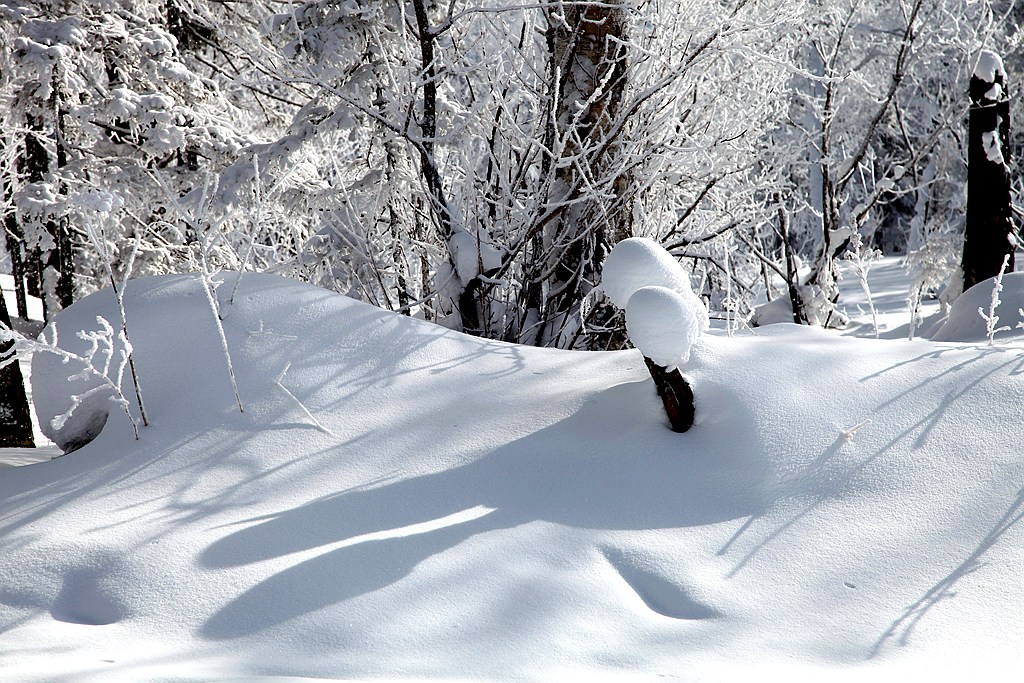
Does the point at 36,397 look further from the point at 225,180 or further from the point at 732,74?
the point at 732,74

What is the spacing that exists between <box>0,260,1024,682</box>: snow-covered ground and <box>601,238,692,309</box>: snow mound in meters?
0.40

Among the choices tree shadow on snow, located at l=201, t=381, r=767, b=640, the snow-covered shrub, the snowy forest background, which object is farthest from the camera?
the snowy forest background

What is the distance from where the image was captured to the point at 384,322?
13.0ft

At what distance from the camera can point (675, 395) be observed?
3.21 metres

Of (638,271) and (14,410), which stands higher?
(638,271)

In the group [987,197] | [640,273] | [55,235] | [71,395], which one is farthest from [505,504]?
[55,235]

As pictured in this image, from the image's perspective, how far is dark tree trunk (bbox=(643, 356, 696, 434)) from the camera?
3.19 meters

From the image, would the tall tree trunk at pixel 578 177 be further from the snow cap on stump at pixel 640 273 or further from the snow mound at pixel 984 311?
the snow mound at pixel 984 311

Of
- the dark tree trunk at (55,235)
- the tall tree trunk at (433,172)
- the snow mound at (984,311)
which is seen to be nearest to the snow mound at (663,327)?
the tall tree trunk at (433,172)

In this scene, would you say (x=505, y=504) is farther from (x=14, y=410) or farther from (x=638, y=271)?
(x=14, y=410)

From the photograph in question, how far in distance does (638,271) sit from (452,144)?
2253 millimetres

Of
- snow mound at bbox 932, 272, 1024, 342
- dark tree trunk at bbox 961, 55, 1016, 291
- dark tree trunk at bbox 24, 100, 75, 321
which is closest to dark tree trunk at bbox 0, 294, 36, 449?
dark tree trunk at bbox 24, 100, 75, 321

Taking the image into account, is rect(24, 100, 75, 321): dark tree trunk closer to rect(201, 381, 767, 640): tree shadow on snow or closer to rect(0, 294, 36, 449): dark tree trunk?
rect(0, 294, 36, 449): dark tree trunk

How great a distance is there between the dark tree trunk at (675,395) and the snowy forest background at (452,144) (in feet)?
5.14
